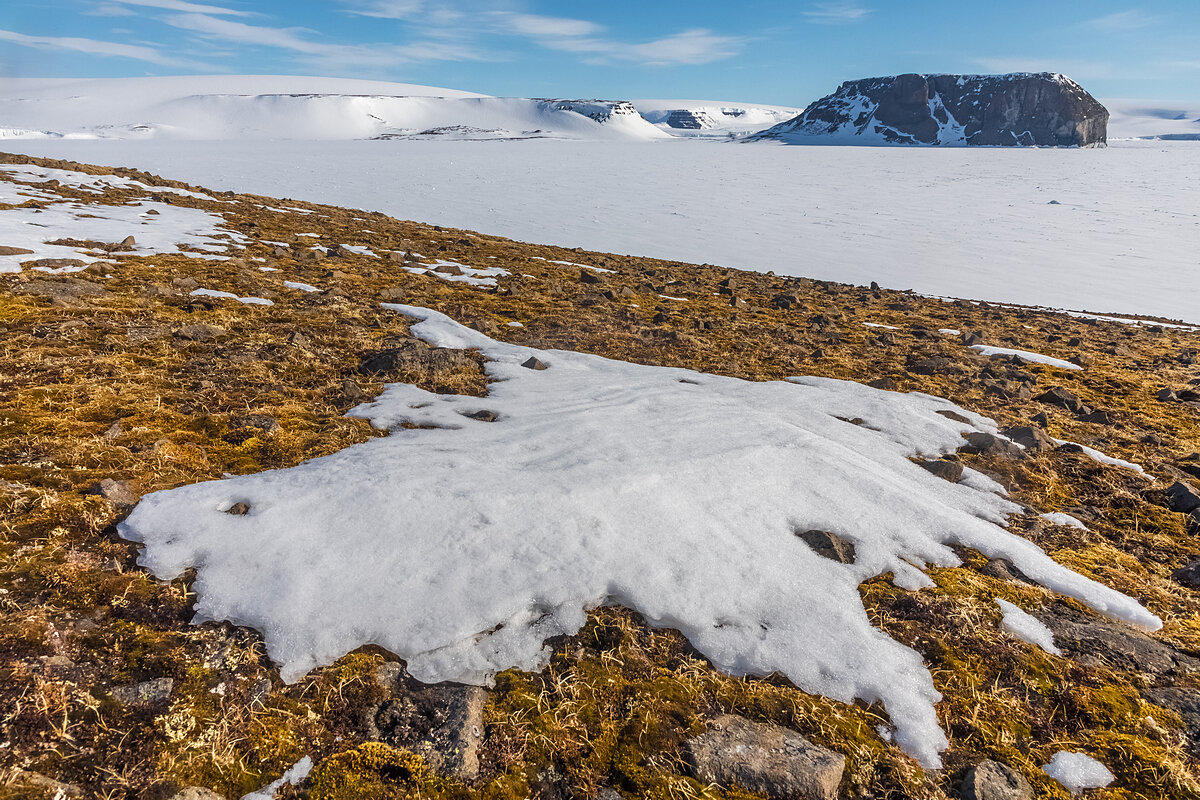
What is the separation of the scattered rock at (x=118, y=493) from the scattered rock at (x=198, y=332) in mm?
4647

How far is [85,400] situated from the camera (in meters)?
6.18

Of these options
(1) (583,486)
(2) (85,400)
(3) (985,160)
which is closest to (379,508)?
(1) (583,486)

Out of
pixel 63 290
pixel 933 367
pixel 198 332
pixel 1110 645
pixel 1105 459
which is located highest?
pixel 63 290

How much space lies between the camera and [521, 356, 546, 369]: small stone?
9.27 meters

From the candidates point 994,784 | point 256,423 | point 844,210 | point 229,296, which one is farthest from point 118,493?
point 844,210

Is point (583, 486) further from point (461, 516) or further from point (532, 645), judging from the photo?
point (532, 645)

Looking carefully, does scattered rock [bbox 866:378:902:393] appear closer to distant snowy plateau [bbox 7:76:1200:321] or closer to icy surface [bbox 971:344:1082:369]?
icy surface [bbox 971:344:1082:369]

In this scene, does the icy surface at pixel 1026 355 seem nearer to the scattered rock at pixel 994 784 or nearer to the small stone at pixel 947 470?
the small stone at pixel 947 470

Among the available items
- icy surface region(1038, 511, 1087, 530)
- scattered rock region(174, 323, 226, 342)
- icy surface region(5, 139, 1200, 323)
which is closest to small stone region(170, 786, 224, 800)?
icy surface region(1038, 511, 1087, 530)

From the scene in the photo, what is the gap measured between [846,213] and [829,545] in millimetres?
48567

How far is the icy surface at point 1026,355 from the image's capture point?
1213 centimetres

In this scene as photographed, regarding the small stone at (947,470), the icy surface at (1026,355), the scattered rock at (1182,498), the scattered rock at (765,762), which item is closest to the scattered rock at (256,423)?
the scattered rock at (765,762)

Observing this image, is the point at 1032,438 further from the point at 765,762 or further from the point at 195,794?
the point at 195,794

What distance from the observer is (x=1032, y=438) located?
25.4 ft
